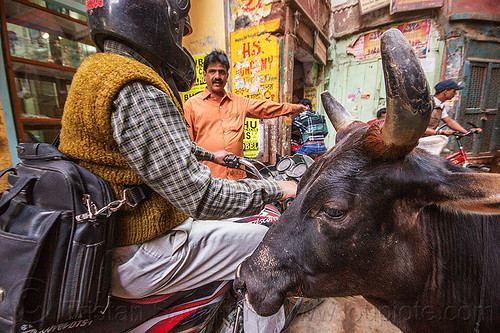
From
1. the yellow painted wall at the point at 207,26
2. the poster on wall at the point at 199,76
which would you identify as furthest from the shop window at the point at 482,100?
the poster on wall at the point at 199,76

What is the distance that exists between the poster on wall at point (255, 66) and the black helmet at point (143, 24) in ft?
12.6

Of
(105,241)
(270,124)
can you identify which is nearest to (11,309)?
(105,241)

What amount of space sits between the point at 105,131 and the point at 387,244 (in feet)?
4.97

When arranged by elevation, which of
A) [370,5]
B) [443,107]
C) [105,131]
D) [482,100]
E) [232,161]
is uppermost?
[370,5]

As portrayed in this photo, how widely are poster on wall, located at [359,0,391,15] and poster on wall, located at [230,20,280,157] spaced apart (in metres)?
6.74

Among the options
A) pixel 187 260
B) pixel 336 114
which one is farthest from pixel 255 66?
pixel 187 260

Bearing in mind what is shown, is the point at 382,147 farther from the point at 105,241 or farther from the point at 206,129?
the point at 206,129

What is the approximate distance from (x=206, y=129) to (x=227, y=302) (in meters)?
2.53

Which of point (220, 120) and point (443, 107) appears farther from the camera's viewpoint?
point (443, 107)

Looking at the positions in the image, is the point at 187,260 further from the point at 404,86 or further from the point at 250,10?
the point at 250,10

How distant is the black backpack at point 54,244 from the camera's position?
3.27 feet

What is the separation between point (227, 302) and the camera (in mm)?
1866

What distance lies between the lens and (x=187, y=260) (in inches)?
58.9

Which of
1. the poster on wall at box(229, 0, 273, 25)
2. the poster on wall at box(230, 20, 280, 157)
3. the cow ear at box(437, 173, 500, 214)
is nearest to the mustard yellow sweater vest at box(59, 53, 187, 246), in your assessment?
the cow ear at box(437, 173, 500, 214)
